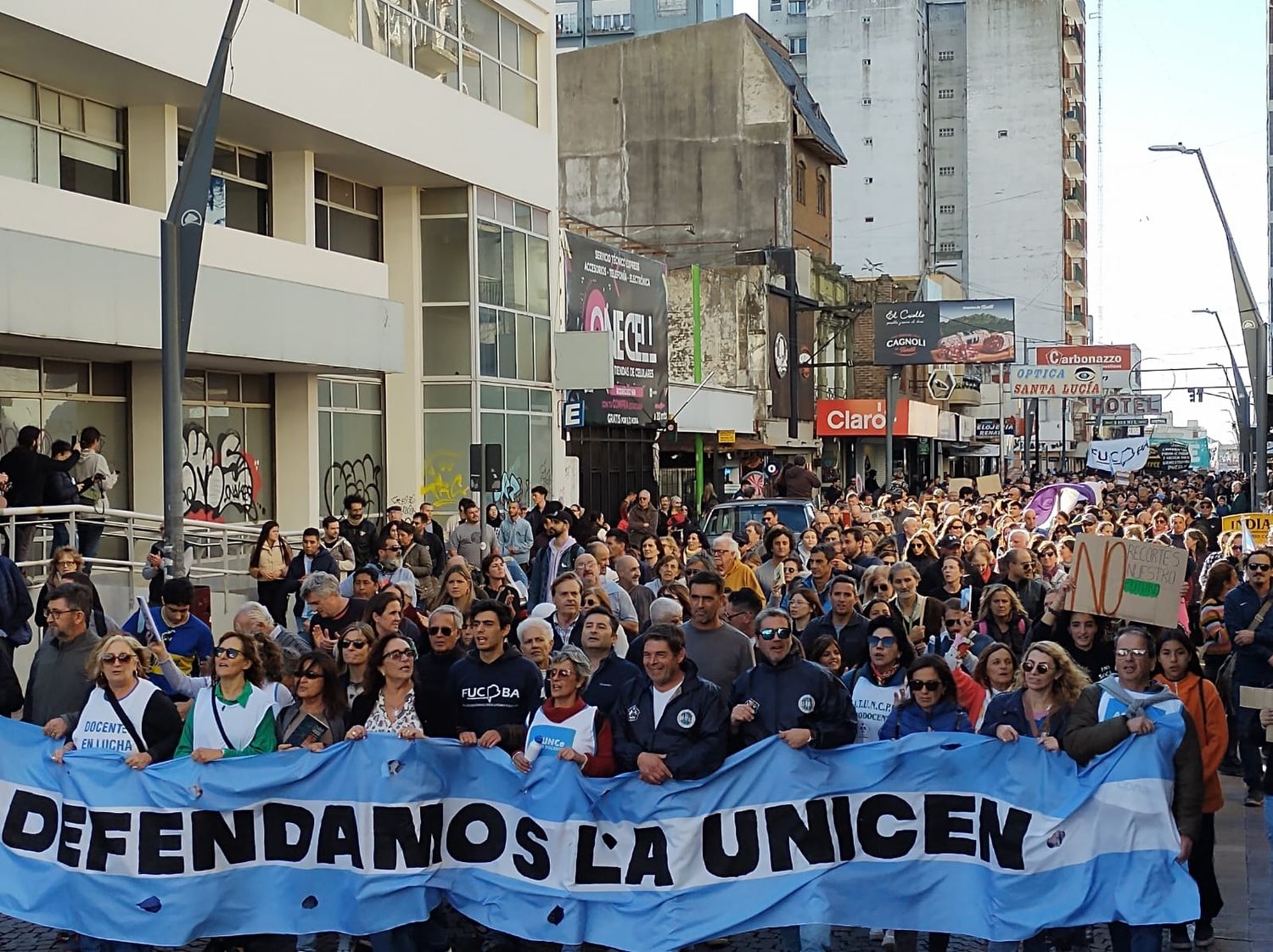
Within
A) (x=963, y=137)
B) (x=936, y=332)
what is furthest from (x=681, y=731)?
(x=963, y=137)

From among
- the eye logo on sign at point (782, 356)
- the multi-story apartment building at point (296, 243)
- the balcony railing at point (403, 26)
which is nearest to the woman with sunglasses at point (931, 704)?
the multi-story apartment building at point (296, 243)

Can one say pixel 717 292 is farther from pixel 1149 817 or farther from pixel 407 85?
pixel 1149 817

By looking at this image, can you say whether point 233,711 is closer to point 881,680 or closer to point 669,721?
point 669,721

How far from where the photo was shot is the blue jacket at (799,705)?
7.36 meters

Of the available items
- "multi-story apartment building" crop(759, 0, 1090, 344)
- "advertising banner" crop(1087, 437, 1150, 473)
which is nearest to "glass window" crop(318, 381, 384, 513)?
"advertising banner" crop(1087, 437, 1150, 473)

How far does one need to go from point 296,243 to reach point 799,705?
17.5 metres

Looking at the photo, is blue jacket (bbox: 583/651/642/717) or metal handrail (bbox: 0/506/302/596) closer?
blue jacket (bbox: 583/651/642/717)

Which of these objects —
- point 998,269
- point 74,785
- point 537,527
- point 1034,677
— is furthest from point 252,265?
point 998,269

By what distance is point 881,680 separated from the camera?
819 centimetres

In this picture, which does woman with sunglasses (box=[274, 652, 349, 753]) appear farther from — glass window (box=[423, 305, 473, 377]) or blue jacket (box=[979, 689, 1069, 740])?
glass window (box=[423, 305, 473, 377])

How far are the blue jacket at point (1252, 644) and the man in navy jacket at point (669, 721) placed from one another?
3.48m

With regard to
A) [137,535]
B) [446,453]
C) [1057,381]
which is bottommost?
[137,535]

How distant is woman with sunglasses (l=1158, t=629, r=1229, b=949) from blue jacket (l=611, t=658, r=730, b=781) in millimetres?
2177

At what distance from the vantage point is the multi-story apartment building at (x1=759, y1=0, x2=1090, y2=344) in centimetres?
9188
